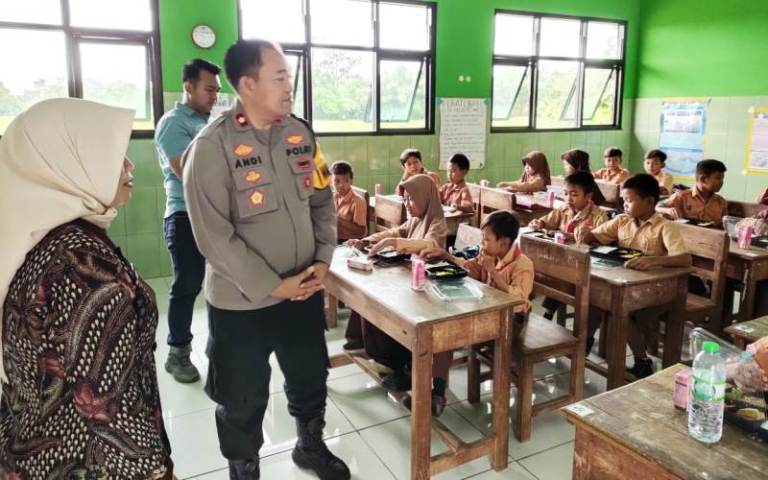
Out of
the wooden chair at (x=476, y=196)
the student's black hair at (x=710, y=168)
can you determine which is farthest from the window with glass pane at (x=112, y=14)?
the student's black hair at (x=710, y=168)

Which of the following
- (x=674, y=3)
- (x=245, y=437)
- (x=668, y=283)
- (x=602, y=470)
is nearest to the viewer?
(x=602, y=470)

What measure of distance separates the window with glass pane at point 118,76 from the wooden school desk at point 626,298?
12.4 ft

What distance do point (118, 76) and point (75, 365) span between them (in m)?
4.34

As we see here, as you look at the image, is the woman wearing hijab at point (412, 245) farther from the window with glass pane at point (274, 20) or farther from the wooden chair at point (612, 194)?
the window with glass pane at point (274, 20)

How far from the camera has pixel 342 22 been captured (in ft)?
18.0

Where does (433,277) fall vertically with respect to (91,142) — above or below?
below

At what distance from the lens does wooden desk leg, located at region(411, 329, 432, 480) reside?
6.43 ft

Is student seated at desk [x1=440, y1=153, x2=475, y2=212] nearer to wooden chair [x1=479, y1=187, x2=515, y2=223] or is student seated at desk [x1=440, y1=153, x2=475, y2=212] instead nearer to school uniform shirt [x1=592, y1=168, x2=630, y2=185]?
wooden chair [x1=479, y1=187, x2=515, y2=223]

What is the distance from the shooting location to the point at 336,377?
3023 mm

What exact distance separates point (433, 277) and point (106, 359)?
5.00 feet

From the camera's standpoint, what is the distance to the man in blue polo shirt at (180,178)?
2.66m

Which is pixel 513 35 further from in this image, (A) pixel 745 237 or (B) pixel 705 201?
(A) pixel 745 237

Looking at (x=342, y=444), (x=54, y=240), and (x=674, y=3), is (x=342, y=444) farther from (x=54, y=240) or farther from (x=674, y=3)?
(x=674, y=3)

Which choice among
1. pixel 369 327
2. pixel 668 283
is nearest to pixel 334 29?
pixel 369 327
